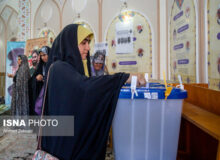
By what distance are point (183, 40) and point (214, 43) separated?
62 cm

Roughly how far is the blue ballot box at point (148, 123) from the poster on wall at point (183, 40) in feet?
3.60

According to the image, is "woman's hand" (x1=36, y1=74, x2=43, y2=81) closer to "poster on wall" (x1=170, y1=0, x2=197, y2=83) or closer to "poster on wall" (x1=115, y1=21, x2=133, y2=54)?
"poster on wall" (x1=115, y1=21, x2=133, y2=54)

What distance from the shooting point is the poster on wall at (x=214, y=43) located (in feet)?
4.14

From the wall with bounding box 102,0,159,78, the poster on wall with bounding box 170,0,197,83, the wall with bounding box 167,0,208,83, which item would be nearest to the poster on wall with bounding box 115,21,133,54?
the wall with bounding box 102,0,159,78

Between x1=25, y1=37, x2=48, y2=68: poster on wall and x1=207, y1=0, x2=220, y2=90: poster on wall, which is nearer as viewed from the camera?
x1=207, y1=0, x2=220, y2=90: poster on wall

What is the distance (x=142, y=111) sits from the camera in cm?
76

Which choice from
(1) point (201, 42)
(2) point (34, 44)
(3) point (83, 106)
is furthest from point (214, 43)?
(2) point (34, 44)

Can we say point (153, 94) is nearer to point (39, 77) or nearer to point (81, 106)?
point (81, 106)

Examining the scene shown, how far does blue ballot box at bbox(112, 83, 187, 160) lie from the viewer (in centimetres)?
75

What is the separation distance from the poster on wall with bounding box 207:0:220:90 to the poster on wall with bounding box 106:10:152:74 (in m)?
1.70

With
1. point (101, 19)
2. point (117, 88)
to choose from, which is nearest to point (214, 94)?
point (117, 88)

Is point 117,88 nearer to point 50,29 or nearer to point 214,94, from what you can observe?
point 214,94

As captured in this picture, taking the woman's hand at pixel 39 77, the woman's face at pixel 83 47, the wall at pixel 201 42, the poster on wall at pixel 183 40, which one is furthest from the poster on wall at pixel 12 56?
the wall at pixel 201 42

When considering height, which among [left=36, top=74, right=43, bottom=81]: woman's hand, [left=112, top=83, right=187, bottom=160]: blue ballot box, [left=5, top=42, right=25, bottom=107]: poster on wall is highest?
[left=5, top=42, right=25, bottom=107]: poster on wall
